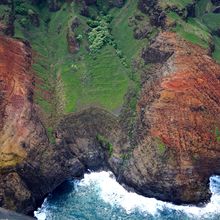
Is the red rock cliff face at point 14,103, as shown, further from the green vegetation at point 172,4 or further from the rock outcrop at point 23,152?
the green vegetation at point 172,4

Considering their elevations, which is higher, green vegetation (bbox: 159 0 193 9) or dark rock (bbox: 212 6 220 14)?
green vegetation (bbox: 159 0 193 9)

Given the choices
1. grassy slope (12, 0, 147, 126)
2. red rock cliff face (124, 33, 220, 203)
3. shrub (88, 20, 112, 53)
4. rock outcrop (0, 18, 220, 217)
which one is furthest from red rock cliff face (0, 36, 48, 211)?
red rock cliff face (124, 33, 220, 203)

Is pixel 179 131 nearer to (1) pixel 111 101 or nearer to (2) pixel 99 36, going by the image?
(1) pixel 111 101

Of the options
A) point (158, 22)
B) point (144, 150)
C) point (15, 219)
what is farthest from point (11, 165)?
point (158, 22)

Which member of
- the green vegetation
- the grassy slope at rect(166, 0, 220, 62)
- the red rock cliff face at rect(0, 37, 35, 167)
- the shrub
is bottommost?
the red rock cliff face at rect(0, 37, 35, 167)

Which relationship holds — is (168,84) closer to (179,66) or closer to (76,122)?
(179,66)

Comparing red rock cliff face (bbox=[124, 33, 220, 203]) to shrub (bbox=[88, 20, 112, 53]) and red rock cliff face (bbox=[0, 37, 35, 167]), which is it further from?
red rock cliff face (bbox=[0, 37, 35, 167])

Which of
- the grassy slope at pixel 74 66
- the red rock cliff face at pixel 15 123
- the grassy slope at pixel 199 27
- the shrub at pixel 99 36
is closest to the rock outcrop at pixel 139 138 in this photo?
the red rock cliff face at pixel 15 123
